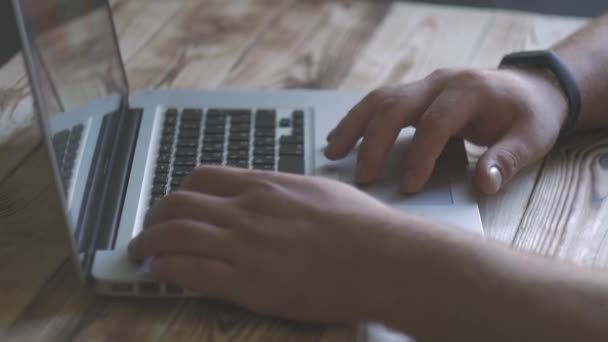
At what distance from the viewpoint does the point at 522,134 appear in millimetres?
809

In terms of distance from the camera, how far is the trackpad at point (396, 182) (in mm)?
759

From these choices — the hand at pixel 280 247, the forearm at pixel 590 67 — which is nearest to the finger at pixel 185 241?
the hand at pixel 280 247

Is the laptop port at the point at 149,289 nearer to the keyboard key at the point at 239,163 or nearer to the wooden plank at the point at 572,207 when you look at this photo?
the keyboard key at the point at 239,163

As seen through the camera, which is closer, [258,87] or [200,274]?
[200,274]

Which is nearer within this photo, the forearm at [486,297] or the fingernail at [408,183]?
the forearm at [486,297]

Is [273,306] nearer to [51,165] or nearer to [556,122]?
[51,165]

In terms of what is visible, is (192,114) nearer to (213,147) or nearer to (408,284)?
(213,147)

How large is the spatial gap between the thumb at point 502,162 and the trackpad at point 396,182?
0.04 meters

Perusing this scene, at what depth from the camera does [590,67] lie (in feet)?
2.99

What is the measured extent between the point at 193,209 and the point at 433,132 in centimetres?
26

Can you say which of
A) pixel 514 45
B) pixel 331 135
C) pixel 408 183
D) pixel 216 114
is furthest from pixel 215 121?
pixel 514 45

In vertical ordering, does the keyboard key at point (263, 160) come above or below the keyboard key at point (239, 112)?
above

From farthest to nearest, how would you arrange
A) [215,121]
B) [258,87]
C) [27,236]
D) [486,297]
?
[258,87] < [215,121] < [27,236] < [486,297]

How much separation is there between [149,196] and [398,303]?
0.92 feet
